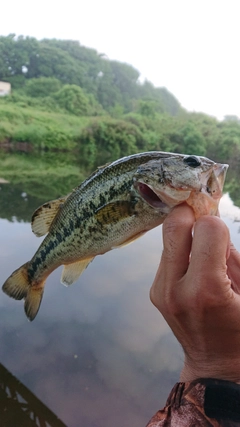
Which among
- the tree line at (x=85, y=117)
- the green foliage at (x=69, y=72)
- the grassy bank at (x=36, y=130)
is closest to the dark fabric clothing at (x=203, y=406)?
the tree line at (x=85, y=117)

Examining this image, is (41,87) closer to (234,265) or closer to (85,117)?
(85,117)

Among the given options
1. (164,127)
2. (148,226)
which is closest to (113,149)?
(164,127)

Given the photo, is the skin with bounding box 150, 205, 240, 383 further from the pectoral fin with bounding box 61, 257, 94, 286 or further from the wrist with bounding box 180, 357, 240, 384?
the pectoral fin with bounding box 61, 257, 94, 286

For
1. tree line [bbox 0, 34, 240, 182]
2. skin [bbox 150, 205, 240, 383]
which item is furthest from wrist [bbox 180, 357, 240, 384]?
tree line [bbox 0, 34, 240, 182]

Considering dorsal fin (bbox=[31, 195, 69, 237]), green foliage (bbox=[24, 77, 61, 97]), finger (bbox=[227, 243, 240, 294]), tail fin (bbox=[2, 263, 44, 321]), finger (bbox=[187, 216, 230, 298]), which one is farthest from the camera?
green foliage (bbox=[24, 77, 61, 97])

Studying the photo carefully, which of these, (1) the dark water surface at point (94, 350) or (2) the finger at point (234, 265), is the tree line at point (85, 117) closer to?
(1) the dark water surface at point (94, 350)
